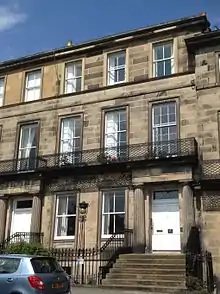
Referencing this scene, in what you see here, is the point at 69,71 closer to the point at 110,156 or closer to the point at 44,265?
the point at 110,156

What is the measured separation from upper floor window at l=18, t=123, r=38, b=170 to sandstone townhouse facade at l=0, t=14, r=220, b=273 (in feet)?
0.21

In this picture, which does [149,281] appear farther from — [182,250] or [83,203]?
[83,203]

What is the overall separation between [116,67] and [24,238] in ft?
35.2

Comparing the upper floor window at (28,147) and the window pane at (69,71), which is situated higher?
the window pane at (69,71)

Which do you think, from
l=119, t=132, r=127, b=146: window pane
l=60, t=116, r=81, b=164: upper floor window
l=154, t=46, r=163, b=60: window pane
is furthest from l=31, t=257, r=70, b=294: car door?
l=154, t=46, r=163, b=60: window pane

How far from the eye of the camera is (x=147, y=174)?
819 inches

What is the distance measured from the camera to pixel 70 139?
79.9 feet

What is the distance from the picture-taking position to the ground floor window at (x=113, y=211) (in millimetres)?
21547

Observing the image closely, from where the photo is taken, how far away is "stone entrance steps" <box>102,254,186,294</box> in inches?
621

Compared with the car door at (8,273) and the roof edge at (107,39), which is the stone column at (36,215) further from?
the car door at (8,273)

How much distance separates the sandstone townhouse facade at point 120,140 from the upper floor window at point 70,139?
0.06m

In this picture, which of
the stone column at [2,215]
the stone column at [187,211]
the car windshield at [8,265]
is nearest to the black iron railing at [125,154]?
the stone column at [187,211]

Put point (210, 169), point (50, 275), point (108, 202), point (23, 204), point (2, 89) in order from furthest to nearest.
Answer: point (2, 89) < point (23, 204) < point (108, 202) < point (210, 169) < point (50, 275)

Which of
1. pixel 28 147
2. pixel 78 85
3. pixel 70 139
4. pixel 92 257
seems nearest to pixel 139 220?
pixel 92 257
